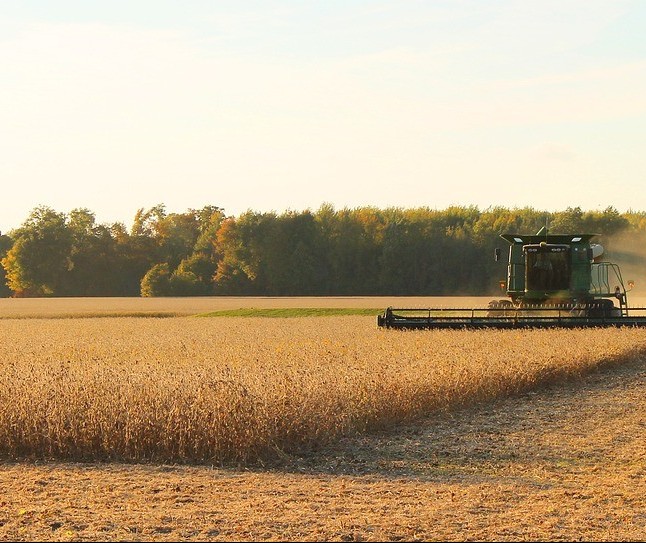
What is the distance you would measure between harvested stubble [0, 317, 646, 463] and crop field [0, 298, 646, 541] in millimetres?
25

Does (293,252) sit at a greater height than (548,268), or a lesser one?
greater

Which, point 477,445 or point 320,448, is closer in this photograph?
point 320,448

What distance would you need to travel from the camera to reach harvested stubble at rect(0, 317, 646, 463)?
415 inches

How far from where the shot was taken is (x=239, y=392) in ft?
35.9

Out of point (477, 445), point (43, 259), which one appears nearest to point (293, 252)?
point (43, 259)

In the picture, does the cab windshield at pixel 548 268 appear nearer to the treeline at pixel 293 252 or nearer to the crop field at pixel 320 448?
the crop field at pixel 320 448

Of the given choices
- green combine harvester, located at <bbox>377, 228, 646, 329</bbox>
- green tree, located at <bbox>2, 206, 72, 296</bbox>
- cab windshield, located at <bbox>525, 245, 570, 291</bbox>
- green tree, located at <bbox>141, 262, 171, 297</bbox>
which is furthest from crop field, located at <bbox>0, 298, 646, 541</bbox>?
green tree, located at <bbox>2, 206, 72, 296</bbox>

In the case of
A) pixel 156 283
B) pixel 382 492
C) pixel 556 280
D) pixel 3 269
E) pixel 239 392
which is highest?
pixel 3 269

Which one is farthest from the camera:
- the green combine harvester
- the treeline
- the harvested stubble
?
the treeline

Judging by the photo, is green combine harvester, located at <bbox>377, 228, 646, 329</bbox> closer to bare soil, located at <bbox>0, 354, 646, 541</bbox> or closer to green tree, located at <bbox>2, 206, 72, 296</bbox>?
bare soil, located at <bbox>0, 354, 646, 541</bbox>

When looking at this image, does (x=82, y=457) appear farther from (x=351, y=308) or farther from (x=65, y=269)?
(x=65, y=269)

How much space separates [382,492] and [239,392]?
2.54m

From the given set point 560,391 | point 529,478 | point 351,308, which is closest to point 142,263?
point 351,308

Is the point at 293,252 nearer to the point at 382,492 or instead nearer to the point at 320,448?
the point at 320,448
